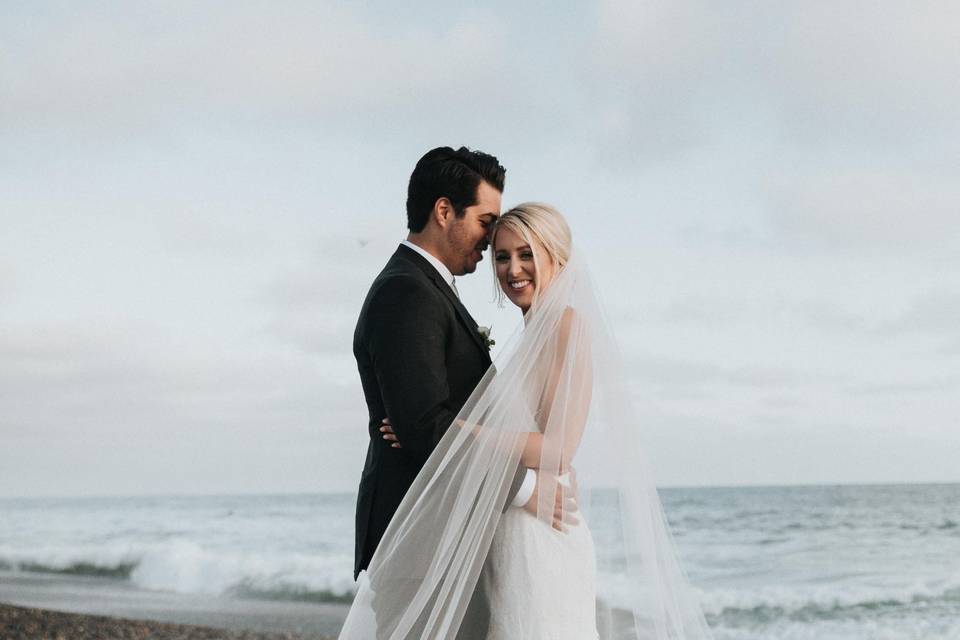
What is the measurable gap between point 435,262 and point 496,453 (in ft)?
1.97

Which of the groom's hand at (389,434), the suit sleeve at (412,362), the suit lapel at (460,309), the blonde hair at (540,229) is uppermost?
the blonde hair at (540,229)

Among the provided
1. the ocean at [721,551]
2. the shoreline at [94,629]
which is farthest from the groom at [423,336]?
the ocean at [721,551]

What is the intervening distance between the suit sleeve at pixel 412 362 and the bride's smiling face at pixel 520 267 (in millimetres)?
258

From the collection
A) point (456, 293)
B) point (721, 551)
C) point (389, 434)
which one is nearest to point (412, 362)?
point (389, 434)

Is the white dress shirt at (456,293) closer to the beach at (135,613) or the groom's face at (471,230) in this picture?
the groom's face at (471,230)

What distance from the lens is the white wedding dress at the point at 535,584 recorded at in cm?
269

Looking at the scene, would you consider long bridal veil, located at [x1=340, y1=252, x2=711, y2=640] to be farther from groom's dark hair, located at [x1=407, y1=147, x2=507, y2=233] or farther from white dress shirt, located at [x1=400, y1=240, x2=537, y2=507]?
groom's dark hair, located at [x1=407, y1=147, x2=507, y2=233]

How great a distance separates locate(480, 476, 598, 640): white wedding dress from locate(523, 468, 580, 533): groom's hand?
2cm

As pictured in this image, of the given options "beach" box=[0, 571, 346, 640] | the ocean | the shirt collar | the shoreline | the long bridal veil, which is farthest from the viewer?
the ocean

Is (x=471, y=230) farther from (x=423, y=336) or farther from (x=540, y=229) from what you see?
(x=423, y=336)

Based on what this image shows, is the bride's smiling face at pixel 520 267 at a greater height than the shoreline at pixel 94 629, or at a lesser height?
greater

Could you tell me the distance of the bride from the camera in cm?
268

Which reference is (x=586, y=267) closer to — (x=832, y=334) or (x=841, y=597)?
(x=841, y=597)

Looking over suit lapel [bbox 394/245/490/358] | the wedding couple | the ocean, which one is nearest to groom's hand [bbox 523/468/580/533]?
the wedding couple
